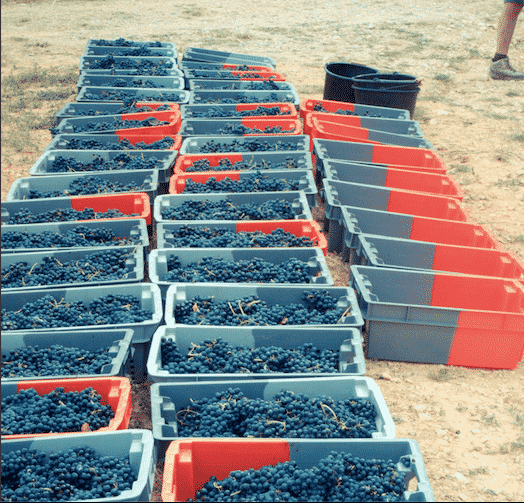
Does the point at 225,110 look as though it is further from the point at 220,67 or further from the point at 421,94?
the point at 421,94

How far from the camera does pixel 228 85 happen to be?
16.8ft

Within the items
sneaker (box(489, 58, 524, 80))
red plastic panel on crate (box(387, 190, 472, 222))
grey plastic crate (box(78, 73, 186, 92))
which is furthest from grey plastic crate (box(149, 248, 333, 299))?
sneaker (box(489, 58, 524, 80))

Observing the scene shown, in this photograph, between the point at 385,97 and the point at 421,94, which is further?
the point at 421,94

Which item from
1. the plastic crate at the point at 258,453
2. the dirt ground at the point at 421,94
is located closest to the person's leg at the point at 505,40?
the dirt ground at the point at 421,94

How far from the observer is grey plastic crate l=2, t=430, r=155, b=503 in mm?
1694

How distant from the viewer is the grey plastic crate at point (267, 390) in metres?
1.96

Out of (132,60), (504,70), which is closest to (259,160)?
(132,60)

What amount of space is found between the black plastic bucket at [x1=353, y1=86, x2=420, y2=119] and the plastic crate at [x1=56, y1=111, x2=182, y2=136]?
5.43 feet

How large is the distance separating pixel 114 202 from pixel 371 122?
230 centimetres

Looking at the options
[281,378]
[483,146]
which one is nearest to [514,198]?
[483,146]

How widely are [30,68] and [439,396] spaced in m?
6.76

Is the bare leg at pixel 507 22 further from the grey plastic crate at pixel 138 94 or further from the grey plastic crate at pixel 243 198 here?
the grey plastic crate at pixel 243 198

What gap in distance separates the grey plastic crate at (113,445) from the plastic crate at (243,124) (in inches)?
112

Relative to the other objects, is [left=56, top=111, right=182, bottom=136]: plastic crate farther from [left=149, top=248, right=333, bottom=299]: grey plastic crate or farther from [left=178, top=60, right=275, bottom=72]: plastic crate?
[left=149, top=248, right=333, bottom=299]: grey plastic crate
